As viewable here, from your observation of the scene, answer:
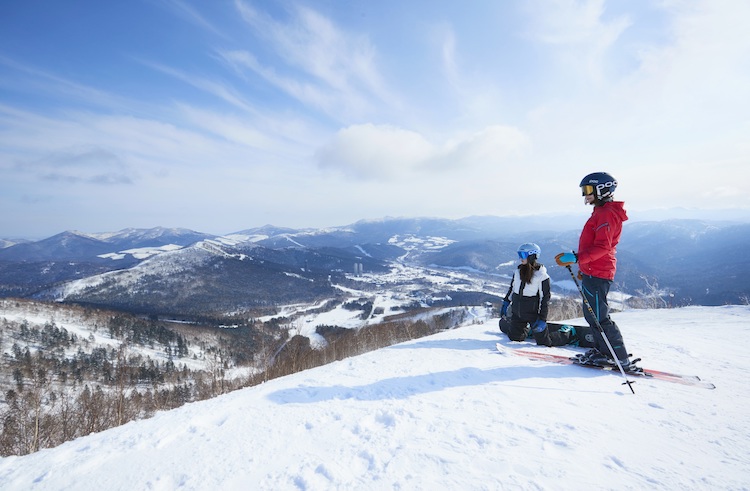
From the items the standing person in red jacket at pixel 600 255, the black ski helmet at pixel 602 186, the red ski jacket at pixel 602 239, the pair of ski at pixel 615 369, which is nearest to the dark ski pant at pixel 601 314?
the standing person in red jacket at pixel 600 255

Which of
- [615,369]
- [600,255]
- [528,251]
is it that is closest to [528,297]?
[528,251]

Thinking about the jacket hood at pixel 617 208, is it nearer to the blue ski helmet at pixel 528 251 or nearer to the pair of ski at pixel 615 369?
the blue ski helmet at pixel 528 251

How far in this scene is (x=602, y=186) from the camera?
565cm

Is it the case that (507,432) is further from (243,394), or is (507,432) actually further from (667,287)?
(667,287)

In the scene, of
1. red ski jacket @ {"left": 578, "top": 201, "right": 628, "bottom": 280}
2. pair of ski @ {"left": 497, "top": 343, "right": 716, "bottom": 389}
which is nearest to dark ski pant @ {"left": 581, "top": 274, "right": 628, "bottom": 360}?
red ski jacket @ {"left": 578, "top": 201, "right": 628, "bottom": 280}

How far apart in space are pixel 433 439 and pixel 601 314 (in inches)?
168

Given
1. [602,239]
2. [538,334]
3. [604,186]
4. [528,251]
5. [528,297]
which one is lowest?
[538,334]

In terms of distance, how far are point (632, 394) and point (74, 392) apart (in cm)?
9615

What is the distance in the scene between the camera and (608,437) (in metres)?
3.10

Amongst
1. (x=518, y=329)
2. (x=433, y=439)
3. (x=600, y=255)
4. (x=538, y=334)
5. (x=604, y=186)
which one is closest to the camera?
(x=433, y=439)

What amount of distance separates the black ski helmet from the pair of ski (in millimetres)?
3000

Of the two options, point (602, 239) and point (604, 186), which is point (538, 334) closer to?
point (602, 239)

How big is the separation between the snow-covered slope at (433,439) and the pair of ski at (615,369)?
0.80 ft

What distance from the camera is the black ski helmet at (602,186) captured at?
5652mm
